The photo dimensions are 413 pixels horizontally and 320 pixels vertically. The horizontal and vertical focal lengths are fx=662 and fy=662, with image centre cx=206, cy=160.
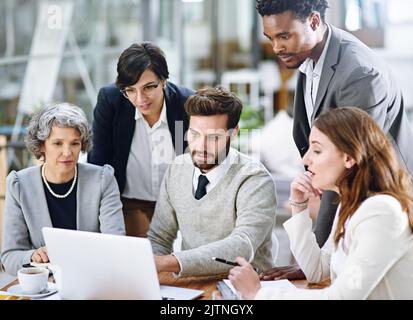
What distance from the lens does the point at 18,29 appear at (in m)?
4.59

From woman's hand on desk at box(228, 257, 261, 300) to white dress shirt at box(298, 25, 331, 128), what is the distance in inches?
25.5

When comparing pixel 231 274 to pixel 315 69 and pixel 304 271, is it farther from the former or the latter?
pixel 315 69

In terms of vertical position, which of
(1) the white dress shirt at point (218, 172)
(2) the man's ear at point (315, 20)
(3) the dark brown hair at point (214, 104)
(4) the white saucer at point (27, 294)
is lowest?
(4) the white saucer at point (27, 294)

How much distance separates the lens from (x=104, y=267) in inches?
61.0

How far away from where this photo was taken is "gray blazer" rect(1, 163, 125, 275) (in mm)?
1960

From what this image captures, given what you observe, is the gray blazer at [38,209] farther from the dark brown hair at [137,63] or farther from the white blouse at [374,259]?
the white blouse at [374,259]

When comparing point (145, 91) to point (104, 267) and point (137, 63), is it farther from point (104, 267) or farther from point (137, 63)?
point (104, 267)

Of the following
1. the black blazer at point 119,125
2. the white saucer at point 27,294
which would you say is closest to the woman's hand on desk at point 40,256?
the white saucer at point 27,294

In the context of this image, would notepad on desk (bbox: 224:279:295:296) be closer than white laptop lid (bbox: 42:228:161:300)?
No

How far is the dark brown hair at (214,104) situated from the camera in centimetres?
191

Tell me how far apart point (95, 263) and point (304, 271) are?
56cm

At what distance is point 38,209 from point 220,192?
21.7 inches

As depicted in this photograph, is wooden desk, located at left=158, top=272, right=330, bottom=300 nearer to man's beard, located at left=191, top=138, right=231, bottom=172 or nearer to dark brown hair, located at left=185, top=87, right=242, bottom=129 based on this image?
man's beard, located at left=191, top=138, right=231, bottom=172

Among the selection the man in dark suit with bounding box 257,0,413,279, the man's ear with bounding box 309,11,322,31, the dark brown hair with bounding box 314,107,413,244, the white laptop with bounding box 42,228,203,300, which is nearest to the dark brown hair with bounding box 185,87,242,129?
the man in dark suit with bounding box 257,0,413,279
